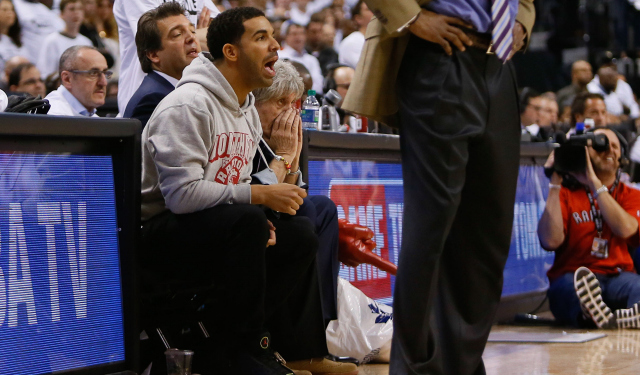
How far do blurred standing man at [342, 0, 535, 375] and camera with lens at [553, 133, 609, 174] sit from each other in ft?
7.94

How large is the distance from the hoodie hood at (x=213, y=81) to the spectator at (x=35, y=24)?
4.40m

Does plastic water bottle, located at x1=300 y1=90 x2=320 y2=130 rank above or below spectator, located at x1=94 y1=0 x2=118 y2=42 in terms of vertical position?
below

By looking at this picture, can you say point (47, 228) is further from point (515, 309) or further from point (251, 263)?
point (515, 309)

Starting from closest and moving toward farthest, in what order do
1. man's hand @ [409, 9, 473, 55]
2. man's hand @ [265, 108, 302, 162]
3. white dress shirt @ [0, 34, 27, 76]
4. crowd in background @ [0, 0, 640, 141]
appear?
1. man's hand @ [409, 9, 473, 55]
2. man's hand @ [265, 108, 302, 162]
3. crowd in background @ [0, 0, 640, 141]
4. white dress shirt @ [0, 34, 27, 76]

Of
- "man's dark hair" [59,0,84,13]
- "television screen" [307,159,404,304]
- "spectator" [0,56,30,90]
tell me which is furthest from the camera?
"man's dark hair" [59,0,84,13]

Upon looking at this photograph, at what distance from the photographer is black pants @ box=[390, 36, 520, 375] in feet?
7.89

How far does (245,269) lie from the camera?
275cm

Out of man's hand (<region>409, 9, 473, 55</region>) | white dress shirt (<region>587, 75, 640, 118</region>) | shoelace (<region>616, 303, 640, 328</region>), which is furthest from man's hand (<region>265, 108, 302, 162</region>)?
A: white dress shirt (<region>587, 75, 640, 118</region>)

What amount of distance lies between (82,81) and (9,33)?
2.17 m

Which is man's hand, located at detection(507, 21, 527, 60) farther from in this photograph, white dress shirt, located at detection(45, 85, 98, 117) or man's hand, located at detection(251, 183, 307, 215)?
white dress shirt, located at detection(45, 85, 98, 117)

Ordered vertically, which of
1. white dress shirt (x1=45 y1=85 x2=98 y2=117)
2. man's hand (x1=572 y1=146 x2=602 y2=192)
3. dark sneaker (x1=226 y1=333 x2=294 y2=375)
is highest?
white dress shirt (x1=45 y1=85 x2=98 y2=117)

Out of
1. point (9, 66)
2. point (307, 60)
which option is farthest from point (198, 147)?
point (307, 60)

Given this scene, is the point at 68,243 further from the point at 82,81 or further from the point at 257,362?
the point at 82,81

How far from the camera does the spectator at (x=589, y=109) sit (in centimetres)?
647
